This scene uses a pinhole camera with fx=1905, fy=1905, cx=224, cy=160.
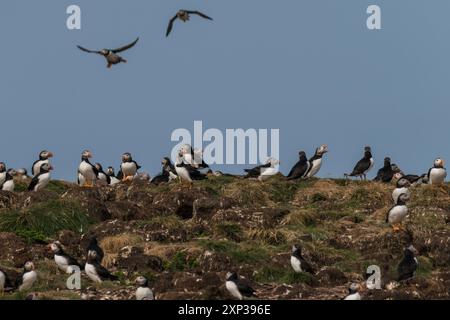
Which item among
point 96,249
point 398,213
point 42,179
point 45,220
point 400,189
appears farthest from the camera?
point 42,179

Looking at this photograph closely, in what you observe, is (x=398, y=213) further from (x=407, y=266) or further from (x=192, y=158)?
(x=192, y=158)

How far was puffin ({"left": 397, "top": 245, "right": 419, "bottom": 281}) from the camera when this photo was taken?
124 ft

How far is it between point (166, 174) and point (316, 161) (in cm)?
411

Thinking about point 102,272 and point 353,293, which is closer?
point 353,293

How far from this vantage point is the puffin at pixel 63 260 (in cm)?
3956

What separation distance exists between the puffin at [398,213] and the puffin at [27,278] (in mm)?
8355

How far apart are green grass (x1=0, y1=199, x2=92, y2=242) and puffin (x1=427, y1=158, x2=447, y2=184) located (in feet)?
29.6

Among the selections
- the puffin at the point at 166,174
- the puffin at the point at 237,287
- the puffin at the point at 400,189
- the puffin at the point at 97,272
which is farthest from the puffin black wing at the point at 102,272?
the puffin at the point at 166,174

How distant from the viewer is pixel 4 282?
37.4 meters

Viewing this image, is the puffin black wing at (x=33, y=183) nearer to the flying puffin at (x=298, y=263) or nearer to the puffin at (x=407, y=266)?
the flying puffin at (x=298, y=263)

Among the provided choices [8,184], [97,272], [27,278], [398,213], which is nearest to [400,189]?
[398,213]

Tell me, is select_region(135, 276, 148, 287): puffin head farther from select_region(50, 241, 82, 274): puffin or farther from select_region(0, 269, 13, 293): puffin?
select_region(50, 241, 82, 274): puffin

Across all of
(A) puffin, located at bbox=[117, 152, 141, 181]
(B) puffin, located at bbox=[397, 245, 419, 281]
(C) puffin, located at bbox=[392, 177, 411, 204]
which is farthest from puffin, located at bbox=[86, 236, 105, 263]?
(A) puffin, located at bbox=[117, 152, 141, 181]
